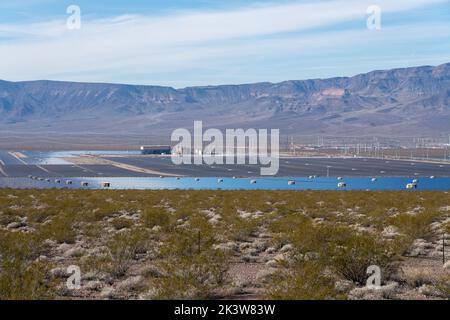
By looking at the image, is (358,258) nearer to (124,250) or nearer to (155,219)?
(124,250)

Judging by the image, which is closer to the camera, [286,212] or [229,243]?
[229,243]

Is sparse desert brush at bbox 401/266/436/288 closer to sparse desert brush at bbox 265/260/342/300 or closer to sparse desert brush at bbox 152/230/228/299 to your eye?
sparse desert brush at bbox 265/260/342/300

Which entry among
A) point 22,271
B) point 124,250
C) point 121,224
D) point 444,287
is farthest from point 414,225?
point 22,271

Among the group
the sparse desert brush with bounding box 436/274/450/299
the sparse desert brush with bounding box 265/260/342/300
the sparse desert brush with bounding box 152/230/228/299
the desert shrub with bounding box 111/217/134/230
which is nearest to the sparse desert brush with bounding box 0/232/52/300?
the sparse desert brush with bounding box 152/230/228/299

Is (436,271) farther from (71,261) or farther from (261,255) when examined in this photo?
(71,261)

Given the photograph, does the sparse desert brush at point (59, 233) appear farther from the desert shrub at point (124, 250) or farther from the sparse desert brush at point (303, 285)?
the sparse desert brush at point (303, 285)
